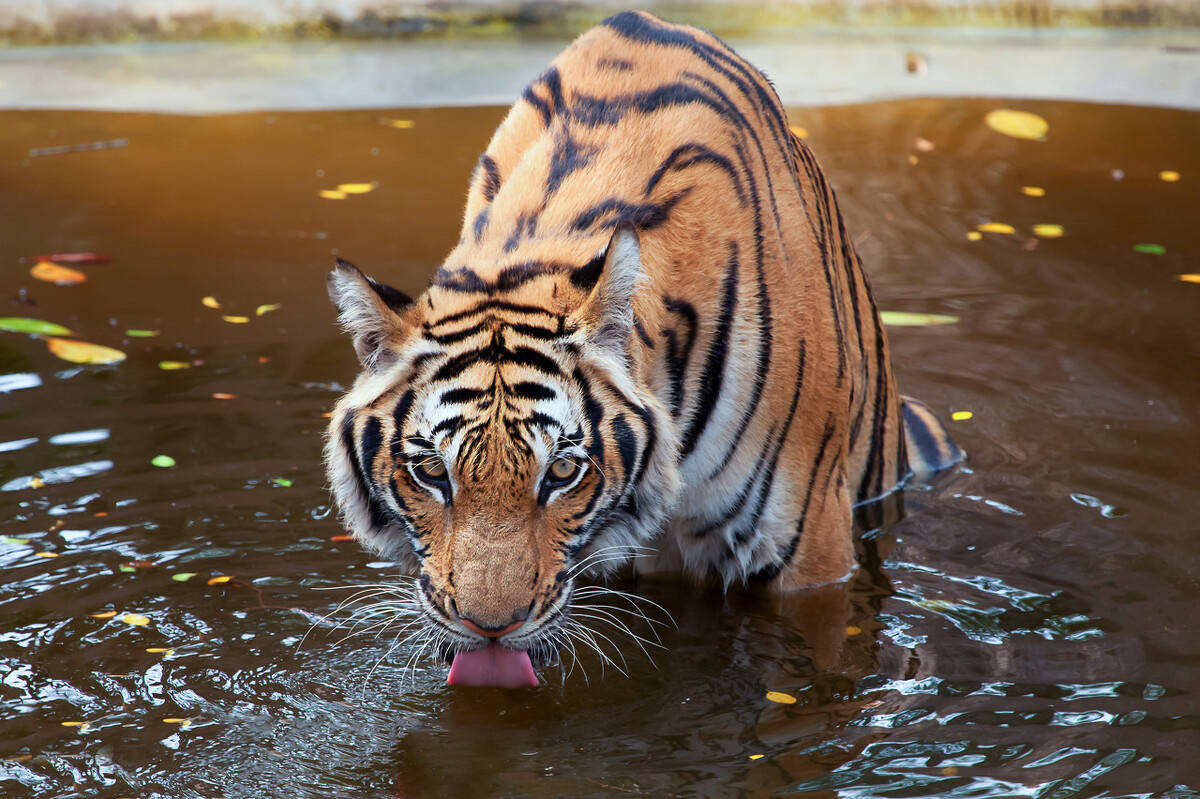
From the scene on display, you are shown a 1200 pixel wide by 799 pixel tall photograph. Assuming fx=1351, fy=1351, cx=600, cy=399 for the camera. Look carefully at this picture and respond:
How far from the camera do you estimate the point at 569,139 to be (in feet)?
9.00

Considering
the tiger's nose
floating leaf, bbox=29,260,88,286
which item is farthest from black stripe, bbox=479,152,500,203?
floating leaf, bbox=29,260,88,286

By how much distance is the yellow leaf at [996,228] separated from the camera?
602cm

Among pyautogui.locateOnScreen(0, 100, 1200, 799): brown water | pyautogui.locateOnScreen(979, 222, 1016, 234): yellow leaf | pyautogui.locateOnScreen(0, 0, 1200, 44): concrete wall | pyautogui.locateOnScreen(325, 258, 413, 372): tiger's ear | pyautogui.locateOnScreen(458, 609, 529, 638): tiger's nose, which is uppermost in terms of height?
pyautogui.locateOnScreen(0, 0, 1200, 44): concrete wall

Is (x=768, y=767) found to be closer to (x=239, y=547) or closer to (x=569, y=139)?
(x=569, y=139)

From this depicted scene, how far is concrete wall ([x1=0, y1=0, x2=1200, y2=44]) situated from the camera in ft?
29.3

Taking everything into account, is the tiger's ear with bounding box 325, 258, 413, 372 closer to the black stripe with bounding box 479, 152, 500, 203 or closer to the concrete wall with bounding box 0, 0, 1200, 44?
the black stripe with bounding box 479, 152, 500, 203

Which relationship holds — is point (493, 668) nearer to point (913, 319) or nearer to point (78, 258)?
point (913, 319)

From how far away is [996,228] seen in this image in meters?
6.05

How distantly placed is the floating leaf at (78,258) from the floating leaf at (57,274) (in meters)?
0.05

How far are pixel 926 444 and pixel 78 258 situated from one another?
3.49 m

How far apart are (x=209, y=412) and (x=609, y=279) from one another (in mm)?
2322

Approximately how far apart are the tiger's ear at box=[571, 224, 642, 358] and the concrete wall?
290 inches

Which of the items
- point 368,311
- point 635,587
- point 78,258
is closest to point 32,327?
point 78,258

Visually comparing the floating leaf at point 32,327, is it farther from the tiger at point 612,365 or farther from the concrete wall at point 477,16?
the concrete wall at point 477,16
